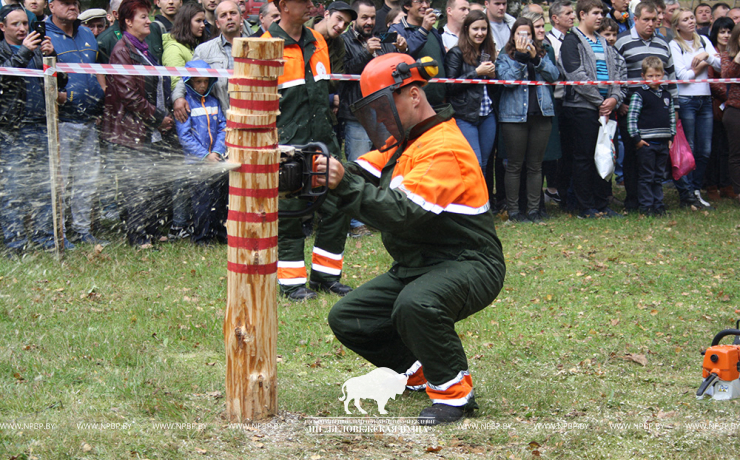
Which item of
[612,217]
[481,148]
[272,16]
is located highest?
[272,16]

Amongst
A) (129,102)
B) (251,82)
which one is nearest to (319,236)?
(129,102)

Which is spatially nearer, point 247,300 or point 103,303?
point 247,300

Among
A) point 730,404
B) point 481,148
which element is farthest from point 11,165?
point 730,404

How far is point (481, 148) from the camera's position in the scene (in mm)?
10617

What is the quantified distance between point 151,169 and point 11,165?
5.39 feet

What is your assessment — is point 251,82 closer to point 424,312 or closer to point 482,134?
point 424,312

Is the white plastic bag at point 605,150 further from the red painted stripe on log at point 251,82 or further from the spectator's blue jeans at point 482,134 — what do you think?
the red painted stripe on log at point 251,82

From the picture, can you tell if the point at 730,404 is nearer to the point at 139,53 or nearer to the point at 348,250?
the point at 348,250

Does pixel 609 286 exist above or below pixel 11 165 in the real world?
below

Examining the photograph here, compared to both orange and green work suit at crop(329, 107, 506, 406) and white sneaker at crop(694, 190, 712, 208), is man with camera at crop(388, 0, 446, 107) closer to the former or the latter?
white sneaker at crop(694, 190, 712, 208)

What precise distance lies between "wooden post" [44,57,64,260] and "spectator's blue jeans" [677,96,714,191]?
8918 mm

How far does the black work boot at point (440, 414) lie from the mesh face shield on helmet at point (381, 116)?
156 centimetres

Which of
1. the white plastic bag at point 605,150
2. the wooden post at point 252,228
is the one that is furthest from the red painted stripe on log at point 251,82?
the white plastic bag at point 605,150
